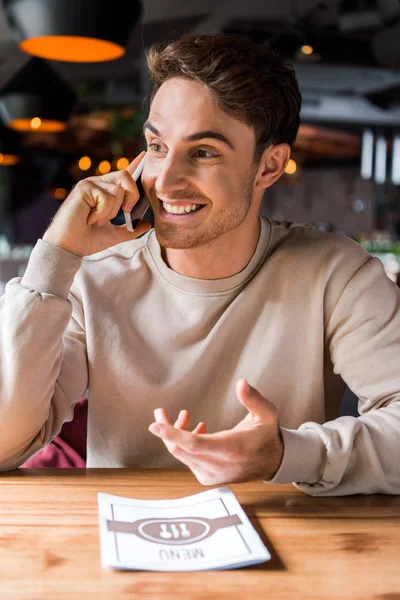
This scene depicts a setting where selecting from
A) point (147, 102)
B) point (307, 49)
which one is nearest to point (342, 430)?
point (147, 102)

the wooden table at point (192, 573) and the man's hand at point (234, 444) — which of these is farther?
the man's hand at point (234, 444)

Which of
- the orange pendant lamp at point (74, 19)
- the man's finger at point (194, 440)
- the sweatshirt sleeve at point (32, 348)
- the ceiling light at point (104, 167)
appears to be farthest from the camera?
the ceiling light at point (104, 167)

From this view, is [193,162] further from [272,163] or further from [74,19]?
[74,19]

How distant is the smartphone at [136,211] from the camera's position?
1637 mm

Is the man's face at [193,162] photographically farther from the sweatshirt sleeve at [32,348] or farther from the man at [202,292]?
the sweatshirt sleeve at [32,348]

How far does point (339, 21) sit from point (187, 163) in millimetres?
6254

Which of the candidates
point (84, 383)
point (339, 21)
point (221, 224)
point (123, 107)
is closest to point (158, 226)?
point (221, 224)

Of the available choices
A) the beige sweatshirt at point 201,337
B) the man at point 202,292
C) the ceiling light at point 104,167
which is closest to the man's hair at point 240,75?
the man at point 202,292

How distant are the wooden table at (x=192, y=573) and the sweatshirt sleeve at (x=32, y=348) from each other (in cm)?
8

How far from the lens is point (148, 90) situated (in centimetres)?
666

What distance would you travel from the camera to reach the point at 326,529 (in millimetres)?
1082

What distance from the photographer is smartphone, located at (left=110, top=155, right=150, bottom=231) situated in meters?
1.64

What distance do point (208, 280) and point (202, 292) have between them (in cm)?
3

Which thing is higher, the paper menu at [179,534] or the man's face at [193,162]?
the man's face at [193,162]
